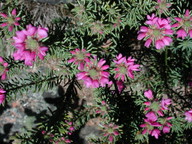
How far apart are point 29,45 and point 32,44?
0.09 ft

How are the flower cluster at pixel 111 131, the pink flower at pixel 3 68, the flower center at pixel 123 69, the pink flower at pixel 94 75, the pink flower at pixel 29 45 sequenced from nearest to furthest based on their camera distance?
the pink flower at pixel 29 45 → the pink flower at pixel 94 75 → the flower center at pixel 123 69 → the pink flower at pixel 3 68 → the flower cluster at pixel 111 131

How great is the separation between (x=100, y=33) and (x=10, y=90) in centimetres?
106

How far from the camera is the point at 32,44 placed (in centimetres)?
165

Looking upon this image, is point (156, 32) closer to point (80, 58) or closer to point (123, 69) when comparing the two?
point (123, 69)

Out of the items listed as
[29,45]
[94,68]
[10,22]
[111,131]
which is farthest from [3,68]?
[111,131]

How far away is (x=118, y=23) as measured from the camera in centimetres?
236

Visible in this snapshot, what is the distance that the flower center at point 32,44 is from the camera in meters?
1.65

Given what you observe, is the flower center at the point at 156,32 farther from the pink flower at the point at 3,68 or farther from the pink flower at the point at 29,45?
the pink flower at the point at 3,68

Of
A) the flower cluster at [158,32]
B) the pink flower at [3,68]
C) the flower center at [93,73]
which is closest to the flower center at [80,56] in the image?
the flower center at [93,73]

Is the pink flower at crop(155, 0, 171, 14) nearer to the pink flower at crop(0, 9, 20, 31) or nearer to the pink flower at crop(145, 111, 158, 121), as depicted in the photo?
the pink flower at crop(145, 111, 158, 121)

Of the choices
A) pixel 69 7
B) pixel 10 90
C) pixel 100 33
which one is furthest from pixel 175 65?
pixel 10 90

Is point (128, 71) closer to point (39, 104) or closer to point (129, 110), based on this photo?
point (129, 110)

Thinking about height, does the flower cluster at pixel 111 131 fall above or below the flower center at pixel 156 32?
below

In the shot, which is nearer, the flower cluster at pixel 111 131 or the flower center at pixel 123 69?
the flower center at pixel 123 69
